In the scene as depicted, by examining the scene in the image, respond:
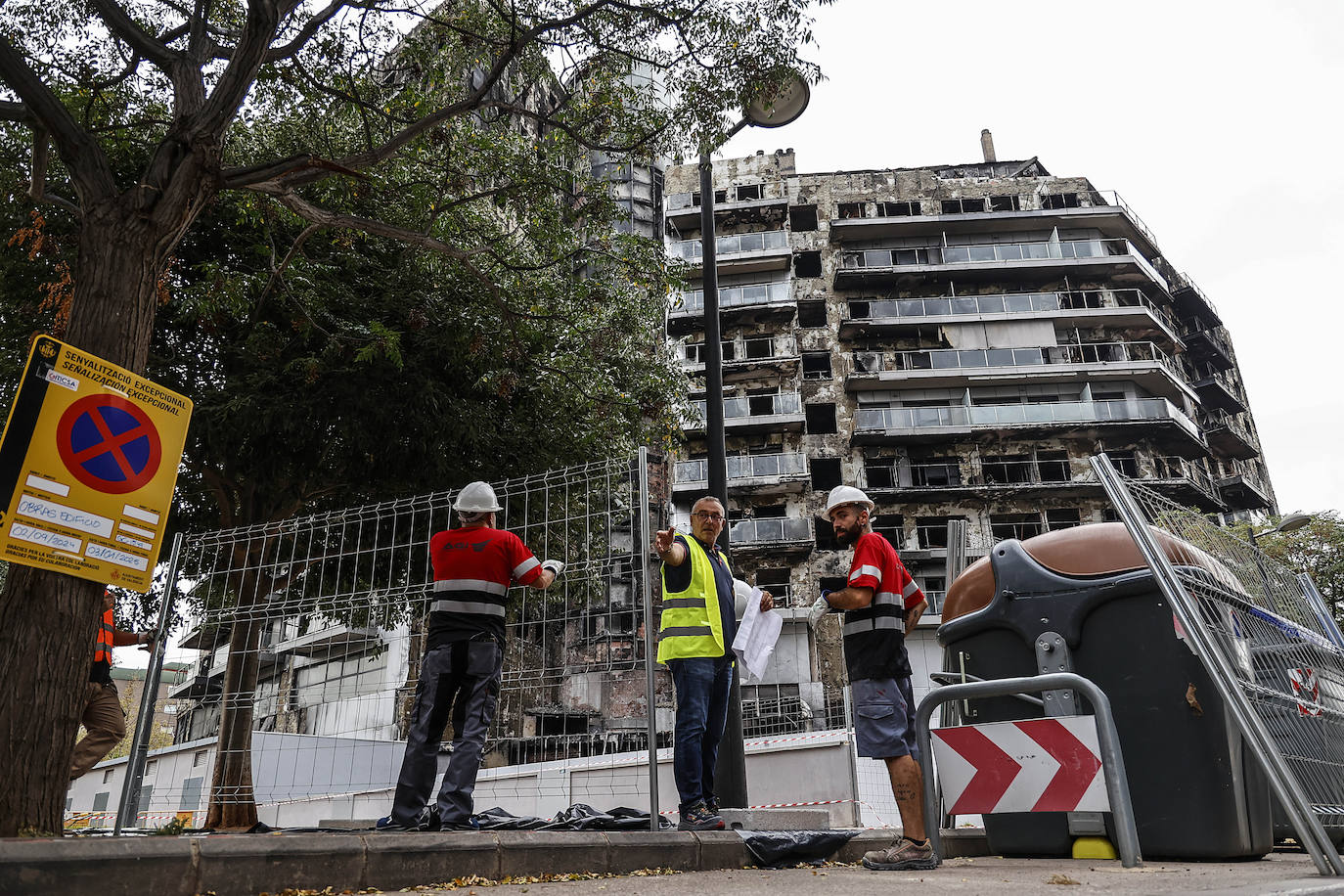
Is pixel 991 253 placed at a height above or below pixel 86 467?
above

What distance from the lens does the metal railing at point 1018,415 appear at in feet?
137

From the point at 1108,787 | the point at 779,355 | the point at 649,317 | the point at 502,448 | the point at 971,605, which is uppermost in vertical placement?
the point at 779,355

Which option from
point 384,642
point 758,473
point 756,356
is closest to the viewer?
point 384,642

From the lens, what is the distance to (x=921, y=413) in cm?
4253

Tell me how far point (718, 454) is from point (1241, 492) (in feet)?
163

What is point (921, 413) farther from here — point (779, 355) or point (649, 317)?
point (649, 317)

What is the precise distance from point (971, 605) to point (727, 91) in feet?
18.1

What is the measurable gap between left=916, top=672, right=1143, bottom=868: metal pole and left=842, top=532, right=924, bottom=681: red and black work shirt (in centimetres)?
29

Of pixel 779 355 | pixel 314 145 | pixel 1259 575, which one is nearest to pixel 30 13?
pixel 314 145

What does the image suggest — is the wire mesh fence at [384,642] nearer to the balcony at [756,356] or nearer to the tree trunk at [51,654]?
the tree trunk at [51,654]

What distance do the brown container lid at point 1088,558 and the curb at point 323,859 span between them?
7.16 feet

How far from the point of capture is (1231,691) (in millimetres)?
Answer: 3875

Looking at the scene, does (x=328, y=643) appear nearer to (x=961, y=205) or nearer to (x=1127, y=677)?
(x=1127, y=677)

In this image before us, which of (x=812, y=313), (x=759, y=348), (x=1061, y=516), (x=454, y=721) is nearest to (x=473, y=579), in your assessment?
(x=454, y=721)
